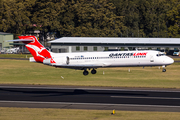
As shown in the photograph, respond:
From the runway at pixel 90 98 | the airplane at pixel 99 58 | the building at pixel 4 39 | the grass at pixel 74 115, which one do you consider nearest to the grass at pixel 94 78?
the airplane at pixel 99 58

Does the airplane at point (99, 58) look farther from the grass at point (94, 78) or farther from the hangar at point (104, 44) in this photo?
the hangar at point (104, 44)

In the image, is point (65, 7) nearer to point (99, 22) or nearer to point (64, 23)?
point (64, 23)

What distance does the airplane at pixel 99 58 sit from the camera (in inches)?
1938

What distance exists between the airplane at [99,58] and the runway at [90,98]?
22.0 feet

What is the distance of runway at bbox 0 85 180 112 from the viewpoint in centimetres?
3159

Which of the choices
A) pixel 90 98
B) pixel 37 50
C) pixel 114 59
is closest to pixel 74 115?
pixel 90 98

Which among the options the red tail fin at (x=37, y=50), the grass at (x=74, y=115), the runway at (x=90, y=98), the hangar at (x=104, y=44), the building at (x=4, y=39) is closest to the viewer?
the grass at (x=74, y=115)

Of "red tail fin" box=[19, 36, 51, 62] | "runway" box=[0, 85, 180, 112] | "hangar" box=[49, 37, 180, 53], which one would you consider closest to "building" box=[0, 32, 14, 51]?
"hangar" box=[49, 37, 180, 53]

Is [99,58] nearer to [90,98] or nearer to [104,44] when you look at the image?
[90,98]

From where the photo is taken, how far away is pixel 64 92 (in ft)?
133

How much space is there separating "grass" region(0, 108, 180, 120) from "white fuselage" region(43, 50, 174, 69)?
21.3 m

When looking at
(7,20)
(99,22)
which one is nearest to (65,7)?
(99,22)

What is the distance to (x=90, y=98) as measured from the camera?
3597 cm

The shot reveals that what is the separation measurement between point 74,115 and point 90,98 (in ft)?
28.1
